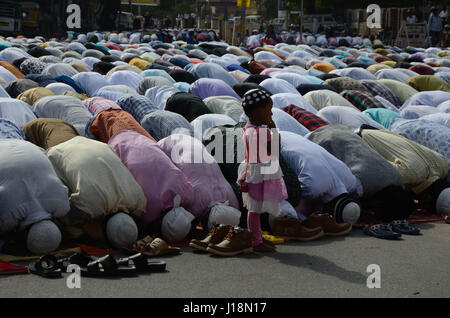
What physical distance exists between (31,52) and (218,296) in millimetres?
10474

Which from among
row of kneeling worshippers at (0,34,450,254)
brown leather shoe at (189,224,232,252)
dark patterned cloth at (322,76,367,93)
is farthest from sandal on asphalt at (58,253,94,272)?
dark patterned cloth at (322,76,367,93)

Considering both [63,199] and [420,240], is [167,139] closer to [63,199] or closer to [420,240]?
[63,199]

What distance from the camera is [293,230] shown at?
5266 millimetres

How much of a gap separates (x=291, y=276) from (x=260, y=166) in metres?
0.93

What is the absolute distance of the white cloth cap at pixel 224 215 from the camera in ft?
17.1

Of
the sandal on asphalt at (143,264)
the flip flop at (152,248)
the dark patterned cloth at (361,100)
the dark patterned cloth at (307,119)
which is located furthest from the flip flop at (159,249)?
the dark patterned cloth at (361,100)

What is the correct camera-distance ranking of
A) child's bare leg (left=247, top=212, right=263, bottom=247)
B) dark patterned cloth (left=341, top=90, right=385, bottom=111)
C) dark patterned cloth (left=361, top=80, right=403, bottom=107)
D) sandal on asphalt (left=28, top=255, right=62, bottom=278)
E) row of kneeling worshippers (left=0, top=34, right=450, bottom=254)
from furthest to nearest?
1. dark patterned cloth (left=361, top=80, right=403, bottom=107)
2. dark patterned cloth (left=341, top=90, right=385, bottom=111)
3. child's bare leg (left=247, top=212, right=263, bottom=247)
4. row of kneeling worshippers (left=0, top=34, right=450, bottom=254)
5. sandal on asphalt (left=28, top=255, right=62, bottom=278)

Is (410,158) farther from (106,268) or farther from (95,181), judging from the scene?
(106,268)

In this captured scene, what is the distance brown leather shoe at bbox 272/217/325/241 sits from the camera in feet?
17.3

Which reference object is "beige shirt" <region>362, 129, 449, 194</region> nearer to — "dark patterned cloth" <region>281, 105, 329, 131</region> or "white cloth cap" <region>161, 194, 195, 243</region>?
"dark patterned cloth" <region>281, 105, 329, 131</region>

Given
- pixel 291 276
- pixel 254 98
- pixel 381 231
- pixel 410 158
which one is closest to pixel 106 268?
pixel 291 276

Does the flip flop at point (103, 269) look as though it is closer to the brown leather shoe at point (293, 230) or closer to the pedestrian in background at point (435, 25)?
the brown leather shoe at point (293, 230)

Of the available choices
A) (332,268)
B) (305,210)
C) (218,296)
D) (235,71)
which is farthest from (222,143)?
(235,71)

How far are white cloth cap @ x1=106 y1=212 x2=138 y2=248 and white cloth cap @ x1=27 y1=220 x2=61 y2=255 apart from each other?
413mm
